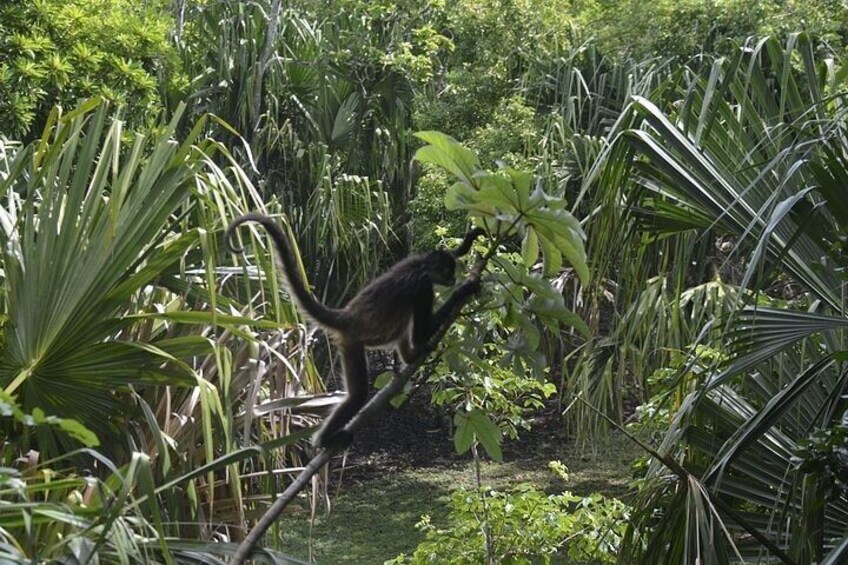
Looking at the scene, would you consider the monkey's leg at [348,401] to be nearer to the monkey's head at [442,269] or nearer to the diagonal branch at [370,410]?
the monkey's head at [442,269]

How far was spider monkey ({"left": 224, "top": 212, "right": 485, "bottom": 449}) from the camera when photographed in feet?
12.0

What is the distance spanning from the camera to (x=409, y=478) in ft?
37.8

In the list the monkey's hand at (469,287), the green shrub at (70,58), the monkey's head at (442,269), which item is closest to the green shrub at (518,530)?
the monkey's head at (442,269)

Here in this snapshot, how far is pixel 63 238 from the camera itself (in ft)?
11.4

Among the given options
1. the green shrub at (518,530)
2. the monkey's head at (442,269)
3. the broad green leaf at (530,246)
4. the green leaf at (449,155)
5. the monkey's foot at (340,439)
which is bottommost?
the green shrub at (518,530)

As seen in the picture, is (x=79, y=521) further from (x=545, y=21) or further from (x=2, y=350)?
(x=545, y=21)

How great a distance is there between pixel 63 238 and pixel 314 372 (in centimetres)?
133

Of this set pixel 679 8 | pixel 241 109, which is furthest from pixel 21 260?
pixel 679 8

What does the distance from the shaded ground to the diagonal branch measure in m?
6.53

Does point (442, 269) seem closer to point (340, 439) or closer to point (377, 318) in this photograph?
point (377, 318)

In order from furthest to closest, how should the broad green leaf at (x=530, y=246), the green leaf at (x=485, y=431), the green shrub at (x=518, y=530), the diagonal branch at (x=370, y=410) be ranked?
the green shrub at (x=518, y=530), the green leaf at (x=485, y=431), the broad green leaf at (x=530, y=246), the diagonal branch at (x=370, y=410)

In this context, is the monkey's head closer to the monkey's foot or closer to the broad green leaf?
the monkey's foot

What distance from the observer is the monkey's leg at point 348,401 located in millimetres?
3631

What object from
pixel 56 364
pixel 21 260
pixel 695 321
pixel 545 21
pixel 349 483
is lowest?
pixel 349 483
